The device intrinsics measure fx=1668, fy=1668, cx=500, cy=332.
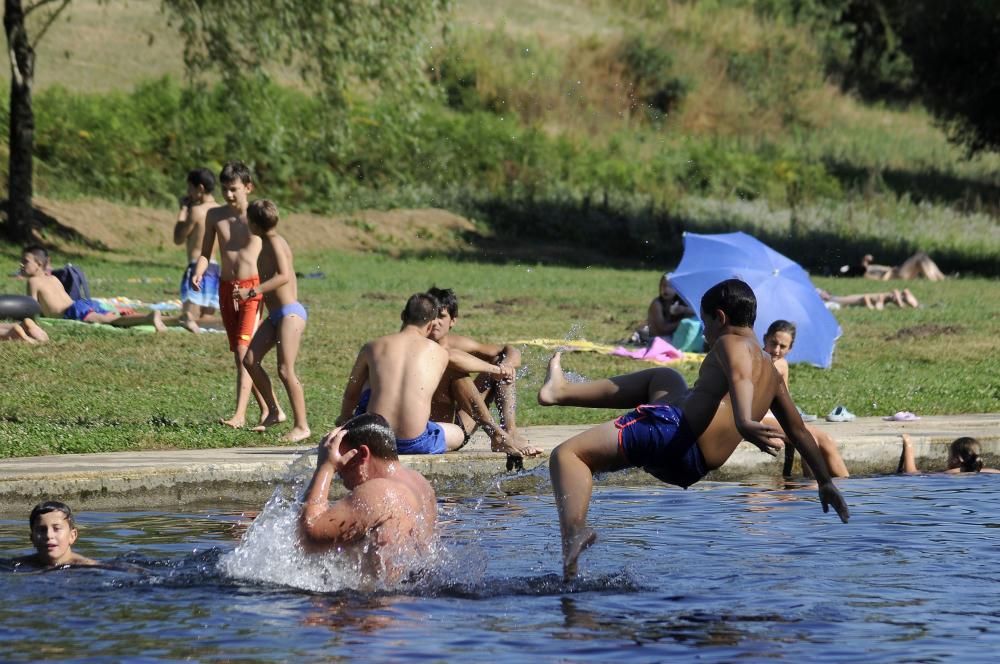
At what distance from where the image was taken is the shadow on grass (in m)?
33.5

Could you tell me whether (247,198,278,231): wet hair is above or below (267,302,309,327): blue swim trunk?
above

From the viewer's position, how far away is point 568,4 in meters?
60.1

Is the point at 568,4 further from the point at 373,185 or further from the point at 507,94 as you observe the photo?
the point at 373,185

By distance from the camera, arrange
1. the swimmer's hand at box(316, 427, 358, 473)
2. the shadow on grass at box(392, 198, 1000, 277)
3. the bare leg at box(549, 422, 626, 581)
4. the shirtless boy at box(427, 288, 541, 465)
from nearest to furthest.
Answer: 1. the swimmer's hand at box(316, 427, 358, 473)
2. the bare leg at box(549, 422, 626, 581)
3. the shirtless boy at box(427, 288, 541, 465)
4. the shadow on grass at box(392, 198, 1000, 277)

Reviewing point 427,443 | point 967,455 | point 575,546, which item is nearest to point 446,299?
point 427,443

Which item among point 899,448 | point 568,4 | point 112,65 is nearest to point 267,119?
point 112,65

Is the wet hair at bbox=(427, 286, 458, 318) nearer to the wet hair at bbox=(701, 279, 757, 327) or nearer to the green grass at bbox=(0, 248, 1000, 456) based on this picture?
the green grass at bbox=(0, 248, 1000, 456)

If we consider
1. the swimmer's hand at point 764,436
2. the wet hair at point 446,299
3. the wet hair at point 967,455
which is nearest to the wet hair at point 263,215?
the wet hair at point 446,299

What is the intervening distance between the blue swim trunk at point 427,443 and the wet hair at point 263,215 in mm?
2128

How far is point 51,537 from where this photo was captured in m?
8.13

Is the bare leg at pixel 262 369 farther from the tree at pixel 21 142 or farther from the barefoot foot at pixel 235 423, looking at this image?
the tree at pixel 21 142

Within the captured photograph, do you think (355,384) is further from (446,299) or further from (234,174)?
(234,174)

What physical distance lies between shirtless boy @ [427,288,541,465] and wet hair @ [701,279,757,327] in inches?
111

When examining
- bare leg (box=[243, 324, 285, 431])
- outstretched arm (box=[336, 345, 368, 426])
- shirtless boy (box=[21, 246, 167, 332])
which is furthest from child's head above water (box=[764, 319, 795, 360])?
shirtless boy (box=[21, 246, 167, 332])
